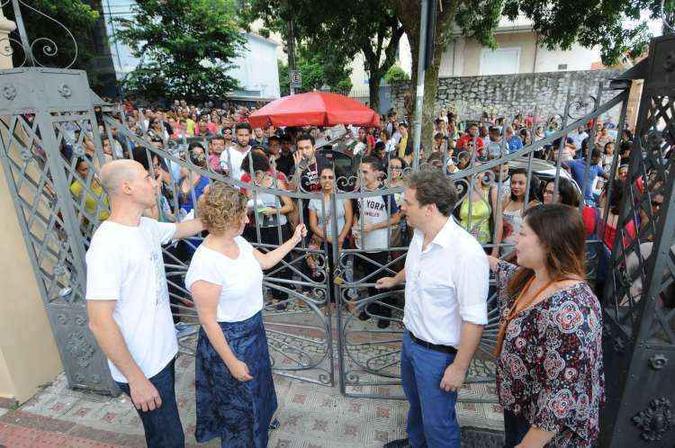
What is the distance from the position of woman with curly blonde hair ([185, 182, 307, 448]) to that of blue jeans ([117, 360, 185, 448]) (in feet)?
0.47

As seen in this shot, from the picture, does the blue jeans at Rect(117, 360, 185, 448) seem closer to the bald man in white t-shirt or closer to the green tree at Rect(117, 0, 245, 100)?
the bald man in white t-shirt

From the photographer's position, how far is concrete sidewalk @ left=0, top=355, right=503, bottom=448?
260 cm

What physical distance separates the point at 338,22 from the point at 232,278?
1132cm

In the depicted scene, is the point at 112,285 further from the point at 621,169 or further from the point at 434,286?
the point at 621,169

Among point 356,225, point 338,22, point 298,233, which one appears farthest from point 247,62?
point 298,233

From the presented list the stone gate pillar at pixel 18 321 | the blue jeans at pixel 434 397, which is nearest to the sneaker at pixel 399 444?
the blue jeans at pixel 434 397

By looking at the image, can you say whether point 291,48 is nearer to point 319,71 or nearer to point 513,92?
point 513,92

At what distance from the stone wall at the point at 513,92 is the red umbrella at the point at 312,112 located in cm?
998

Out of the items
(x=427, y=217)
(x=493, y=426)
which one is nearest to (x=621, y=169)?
(x=493, y=426)

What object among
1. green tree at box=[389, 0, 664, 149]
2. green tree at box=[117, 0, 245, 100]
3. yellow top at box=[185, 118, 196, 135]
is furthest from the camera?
green tree at box=[117, 0, 245, 100]

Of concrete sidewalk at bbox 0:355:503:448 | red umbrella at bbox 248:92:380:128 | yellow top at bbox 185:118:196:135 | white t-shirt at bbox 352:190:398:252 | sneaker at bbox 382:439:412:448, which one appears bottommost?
concrete sidewalk at bbox 0:355:503:448

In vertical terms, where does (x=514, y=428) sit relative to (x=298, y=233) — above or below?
below

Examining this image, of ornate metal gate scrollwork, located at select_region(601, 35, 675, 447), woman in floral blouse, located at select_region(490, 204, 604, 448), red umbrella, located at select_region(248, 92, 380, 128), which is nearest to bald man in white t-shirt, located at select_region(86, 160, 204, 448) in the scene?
woman in floral blouse, located at select_region(490, 204, 604, 448)

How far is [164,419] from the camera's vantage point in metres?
2.04
